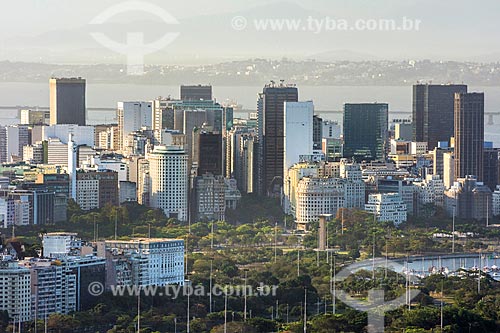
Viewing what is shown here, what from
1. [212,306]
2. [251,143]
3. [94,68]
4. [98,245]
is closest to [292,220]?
[251,143]

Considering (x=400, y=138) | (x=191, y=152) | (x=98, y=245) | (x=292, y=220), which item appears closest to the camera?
(x=98, y=245)

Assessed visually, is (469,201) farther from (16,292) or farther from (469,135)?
(16,292)

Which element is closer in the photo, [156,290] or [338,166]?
[156,290]

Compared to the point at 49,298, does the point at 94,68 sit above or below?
above

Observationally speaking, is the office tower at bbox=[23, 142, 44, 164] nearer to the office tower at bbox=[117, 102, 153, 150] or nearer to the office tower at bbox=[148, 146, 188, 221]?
the office tower at bbox=[117, 102, 153, 150]

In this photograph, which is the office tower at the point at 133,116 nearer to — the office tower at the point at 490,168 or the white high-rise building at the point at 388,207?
the office tower at the point at 490,168

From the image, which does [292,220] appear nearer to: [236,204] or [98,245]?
[236,204]

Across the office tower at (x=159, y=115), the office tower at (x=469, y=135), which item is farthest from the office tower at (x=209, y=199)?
the office tower at (x=469, y=135)
